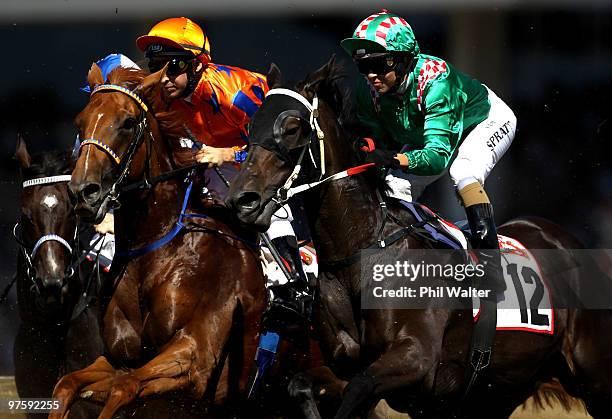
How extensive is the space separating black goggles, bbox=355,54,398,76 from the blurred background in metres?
2.64

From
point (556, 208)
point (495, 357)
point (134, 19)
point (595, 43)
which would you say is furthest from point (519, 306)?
point (134, 19)

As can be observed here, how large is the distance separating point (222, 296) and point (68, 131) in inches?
131

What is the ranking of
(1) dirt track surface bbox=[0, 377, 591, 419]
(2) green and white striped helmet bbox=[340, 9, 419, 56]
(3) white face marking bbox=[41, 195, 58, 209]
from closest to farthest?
(2) green and white striped helmet bbox=[340, 9, 419, 56], (3) white face marking bbox=[41, 195, 58, 209], (1) dirt track surface bbox=[0, 377, 591, 419]

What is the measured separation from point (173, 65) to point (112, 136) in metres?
0.75

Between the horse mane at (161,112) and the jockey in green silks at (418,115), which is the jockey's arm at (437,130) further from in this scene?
the horse mane at (161,112)

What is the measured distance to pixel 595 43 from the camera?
707 centimetres

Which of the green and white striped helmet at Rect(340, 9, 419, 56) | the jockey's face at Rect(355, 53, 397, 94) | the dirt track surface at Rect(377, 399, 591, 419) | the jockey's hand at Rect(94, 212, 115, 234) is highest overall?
the green and white striped helmet at Rect(340, 9, 419, 56)

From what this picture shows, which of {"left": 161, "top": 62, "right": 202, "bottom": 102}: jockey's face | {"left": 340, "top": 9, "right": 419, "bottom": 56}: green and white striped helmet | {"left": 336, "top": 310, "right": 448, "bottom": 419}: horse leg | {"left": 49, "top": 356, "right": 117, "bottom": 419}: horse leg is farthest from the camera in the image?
{"left": 161, "top": 62, "right": 202, "bottom": 102}: jockey's face

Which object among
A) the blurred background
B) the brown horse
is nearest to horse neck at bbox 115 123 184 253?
the brown horse

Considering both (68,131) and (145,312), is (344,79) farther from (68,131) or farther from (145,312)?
(68,131)

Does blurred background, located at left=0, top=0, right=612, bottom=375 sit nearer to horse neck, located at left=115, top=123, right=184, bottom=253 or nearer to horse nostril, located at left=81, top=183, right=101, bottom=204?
horse neck, located at left=115, top=123, right=184, bottom=253

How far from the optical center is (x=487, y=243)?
14.1ft

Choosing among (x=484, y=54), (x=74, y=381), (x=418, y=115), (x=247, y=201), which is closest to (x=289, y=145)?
(x=247, y=201)

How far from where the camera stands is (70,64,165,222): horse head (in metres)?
3.97
